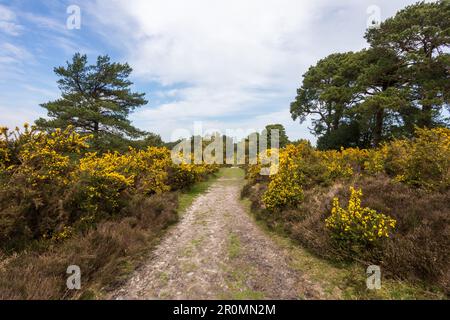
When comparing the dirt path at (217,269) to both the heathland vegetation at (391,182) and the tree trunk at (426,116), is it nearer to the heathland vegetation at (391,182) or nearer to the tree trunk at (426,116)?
the heathland vegetation at (391,182)

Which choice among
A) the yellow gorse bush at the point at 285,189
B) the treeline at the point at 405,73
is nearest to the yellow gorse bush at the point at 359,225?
the yellow gorse bush at the point at 285,189

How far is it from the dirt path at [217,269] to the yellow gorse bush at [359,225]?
1318 millimetres

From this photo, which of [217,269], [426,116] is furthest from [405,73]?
[217,269]

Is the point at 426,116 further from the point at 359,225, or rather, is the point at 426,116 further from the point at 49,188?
the point at 49,188

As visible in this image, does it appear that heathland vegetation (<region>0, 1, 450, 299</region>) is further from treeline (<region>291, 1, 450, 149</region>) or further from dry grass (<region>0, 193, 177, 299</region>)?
treeline (<region>291, 1, 450, 149</region>)

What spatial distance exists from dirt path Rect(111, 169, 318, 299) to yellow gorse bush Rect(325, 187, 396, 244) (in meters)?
1.32

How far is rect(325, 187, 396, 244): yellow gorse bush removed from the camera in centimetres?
407

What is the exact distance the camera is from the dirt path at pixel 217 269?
3520mm

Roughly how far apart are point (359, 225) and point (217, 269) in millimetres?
3001

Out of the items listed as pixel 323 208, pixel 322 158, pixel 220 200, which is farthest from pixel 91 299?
pixel 322 158

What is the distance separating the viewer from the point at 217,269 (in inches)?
169

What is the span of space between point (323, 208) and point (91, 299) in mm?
5511

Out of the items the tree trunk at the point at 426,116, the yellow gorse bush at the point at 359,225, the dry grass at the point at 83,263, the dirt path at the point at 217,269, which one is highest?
the tree trunk at the point at 426,116
